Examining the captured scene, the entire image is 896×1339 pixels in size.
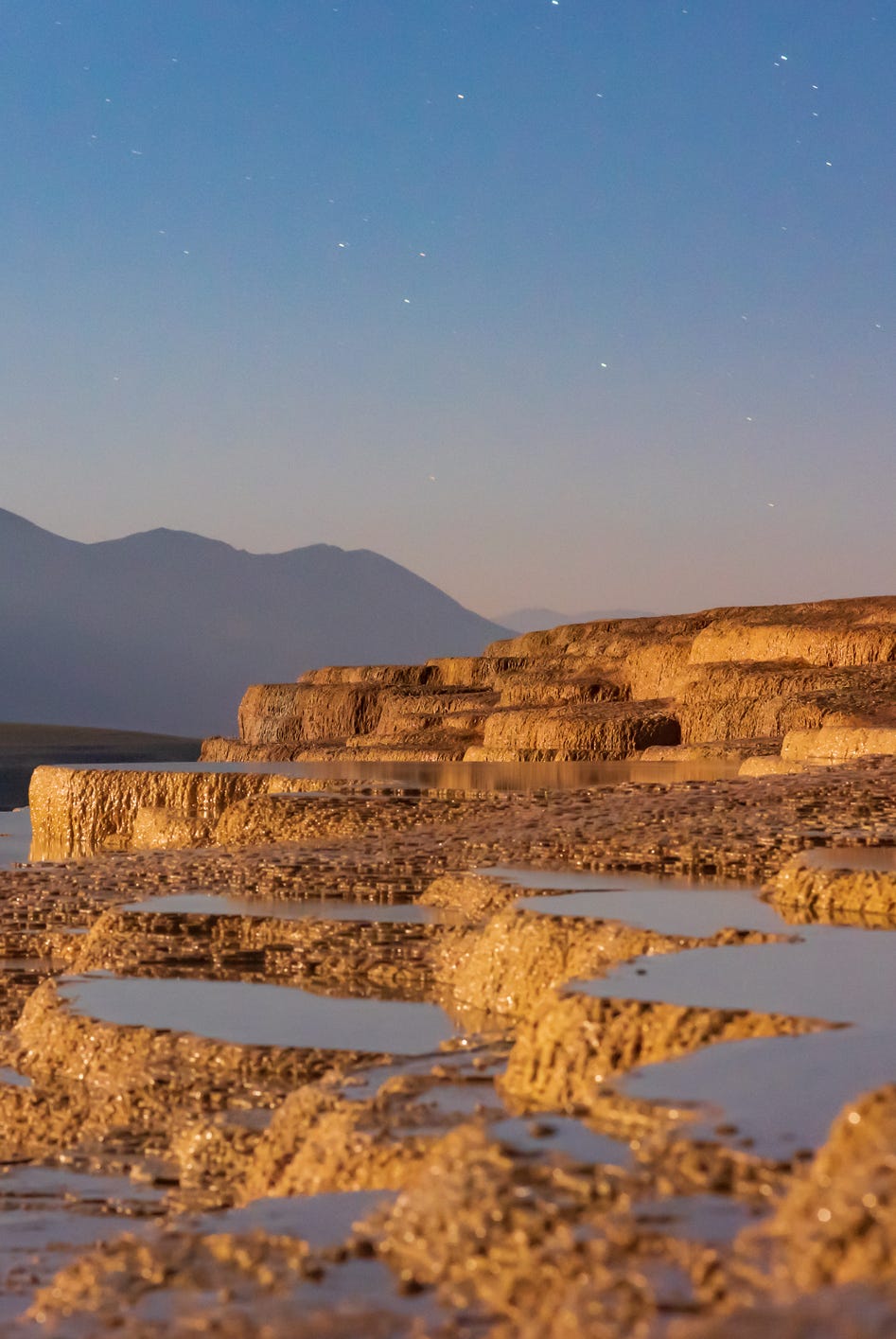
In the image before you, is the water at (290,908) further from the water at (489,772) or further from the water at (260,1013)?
the water at (489,772)

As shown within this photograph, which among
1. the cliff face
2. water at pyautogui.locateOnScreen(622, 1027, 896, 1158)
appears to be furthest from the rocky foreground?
the cliff face

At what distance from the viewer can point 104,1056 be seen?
4.53 metres

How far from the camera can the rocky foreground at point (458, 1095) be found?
2.20 meters

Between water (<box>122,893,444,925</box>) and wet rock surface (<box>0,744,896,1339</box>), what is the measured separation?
0.12 ft

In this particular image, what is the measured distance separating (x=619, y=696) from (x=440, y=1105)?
1838cm

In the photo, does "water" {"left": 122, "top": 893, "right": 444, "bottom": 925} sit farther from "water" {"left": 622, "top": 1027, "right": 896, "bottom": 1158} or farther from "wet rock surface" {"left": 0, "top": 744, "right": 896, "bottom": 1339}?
"water" {"left": 622, "top": 1027, "right": 896, "bottom": 1158}

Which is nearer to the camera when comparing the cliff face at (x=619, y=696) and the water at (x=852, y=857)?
the water at (x=852, y=857)

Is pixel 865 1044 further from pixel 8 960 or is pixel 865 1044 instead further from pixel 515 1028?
pixel 8 960

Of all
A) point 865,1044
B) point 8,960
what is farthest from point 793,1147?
point 8,960

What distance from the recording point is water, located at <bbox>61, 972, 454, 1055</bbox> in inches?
172

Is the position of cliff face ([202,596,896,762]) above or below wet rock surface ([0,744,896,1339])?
above

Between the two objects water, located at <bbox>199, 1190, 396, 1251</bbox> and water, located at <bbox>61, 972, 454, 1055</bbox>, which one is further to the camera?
water, located at <bbox>61, 972, 454, 1055</bbox>

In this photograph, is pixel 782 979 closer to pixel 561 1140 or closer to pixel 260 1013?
pixel 561 1140

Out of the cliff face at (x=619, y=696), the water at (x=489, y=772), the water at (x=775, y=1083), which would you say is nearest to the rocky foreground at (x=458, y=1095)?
the water at (x=775, y=1083)
